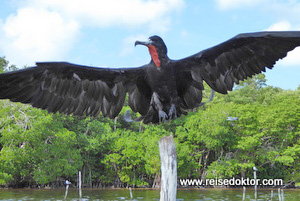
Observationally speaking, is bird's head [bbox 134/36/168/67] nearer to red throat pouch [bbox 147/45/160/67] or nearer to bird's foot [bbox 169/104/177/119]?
red throat pouch [bbox 147/45/160/67]

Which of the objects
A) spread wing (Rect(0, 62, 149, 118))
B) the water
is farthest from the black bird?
the water

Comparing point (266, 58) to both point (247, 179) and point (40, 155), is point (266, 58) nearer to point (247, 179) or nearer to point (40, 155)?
point (40, 155)

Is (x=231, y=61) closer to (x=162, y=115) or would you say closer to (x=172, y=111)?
(x=172, y=111)

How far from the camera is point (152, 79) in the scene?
212 inches

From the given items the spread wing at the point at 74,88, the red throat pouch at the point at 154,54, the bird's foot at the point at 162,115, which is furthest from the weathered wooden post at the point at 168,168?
the red throat pouch at the point at 154,54

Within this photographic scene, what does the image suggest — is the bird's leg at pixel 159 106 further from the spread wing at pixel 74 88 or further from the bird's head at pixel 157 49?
the bird's head at pixel 157 49

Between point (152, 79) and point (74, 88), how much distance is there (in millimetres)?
1188

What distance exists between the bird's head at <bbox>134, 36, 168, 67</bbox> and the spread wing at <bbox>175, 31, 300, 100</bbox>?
0.39 meters

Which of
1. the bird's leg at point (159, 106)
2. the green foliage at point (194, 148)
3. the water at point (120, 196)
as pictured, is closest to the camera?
the bird's leg at point (159, 106)

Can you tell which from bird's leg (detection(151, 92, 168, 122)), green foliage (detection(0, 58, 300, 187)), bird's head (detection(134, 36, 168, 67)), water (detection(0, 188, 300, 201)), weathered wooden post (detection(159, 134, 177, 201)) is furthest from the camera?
green foliage (detection(0, 58, 300, 187))

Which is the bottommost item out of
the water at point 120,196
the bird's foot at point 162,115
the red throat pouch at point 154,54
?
the water at point 120,196

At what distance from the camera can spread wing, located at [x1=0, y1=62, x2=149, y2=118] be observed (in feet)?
17.5

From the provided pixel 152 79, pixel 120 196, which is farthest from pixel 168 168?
pixel 120 196

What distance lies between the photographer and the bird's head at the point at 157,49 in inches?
200
